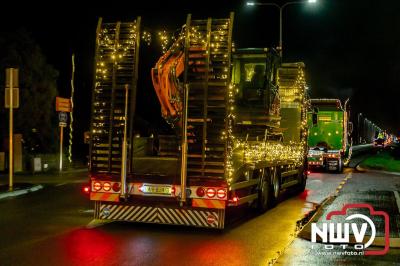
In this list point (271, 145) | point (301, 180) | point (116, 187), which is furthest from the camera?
point (301, 180)

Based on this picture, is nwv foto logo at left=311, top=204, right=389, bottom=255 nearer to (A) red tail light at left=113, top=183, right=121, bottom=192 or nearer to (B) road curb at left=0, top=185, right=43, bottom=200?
(A) red tail light at left=113, top=183, right=121, bottom=192

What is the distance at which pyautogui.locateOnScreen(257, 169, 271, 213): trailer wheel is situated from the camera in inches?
557

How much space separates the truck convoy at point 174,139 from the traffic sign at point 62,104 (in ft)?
60.3

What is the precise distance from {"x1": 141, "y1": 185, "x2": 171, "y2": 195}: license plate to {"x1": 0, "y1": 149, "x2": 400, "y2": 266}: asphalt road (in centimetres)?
77

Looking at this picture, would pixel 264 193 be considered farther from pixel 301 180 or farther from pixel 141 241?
pixel 301 180

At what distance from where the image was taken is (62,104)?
30.4 meters

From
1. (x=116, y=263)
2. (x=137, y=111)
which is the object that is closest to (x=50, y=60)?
(x=137, y=111)

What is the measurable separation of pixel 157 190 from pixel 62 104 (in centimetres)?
2013

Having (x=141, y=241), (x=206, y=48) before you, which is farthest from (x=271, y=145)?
(x=141, y=241)

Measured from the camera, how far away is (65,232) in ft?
36.8

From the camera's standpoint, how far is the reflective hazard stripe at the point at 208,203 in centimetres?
1092

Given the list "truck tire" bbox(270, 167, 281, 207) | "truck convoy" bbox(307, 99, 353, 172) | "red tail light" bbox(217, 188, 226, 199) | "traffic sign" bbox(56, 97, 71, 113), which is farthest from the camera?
"truck convoy" bbox(307, 99, 353, 172)

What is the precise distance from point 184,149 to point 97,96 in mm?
2155

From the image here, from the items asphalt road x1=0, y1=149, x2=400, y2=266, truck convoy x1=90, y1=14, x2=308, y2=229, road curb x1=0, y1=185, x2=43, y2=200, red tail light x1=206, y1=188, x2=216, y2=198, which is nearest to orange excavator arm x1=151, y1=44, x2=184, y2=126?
truck convoy x1=90, y1=14, x2=308, y2=229
